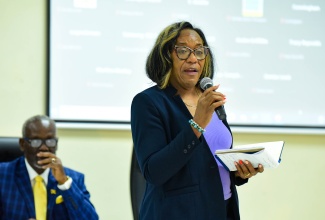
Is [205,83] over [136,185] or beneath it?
over

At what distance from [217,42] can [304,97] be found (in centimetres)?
81

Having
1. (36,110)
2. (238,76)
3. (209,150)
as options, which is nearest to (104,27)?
(36,110)

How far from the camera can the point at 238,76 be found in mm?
4027

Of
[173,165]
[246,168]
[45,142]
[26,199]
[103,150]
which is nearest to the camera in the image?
[173,165]

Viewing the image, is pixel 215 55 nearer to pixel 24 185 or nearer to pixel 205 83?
pixel 24 185

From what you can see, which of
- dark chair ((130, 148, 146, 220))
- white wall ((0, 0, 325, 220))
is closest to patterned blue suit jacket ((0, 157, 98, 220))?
dark chair ((130, 148, 146, 220))

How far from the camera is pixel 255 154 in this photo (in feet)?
5.52

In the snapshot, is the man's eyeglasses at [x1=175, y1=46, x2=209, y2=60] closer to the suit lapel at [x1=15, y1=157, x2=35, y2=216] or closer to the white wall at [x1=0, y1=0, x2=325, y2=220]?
the suit lapel at [x1=15, y1=157, x2=35, y2=216]

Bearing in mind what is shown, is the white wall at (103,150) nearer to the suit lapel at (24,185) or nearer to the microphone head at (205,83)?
the suit lapel at (24,185)

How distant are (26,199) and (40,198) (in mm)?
75

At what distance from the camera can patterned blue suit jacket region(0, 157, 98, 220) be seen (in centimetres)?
253

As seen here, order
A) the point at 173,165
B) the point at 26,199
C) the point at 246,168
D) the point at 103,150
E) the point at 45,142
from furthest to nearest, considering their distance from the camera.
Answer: the point at 103,150 → the point at 45,142 → the point at 26,199 → the point at 246,168 → the point at 173,165

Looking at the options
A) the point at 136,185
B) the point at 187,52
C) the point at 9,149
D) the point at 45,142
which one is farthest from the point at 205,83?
the point at 9,149

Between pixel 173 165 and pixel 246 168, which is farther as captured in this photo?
pixel 246 168
